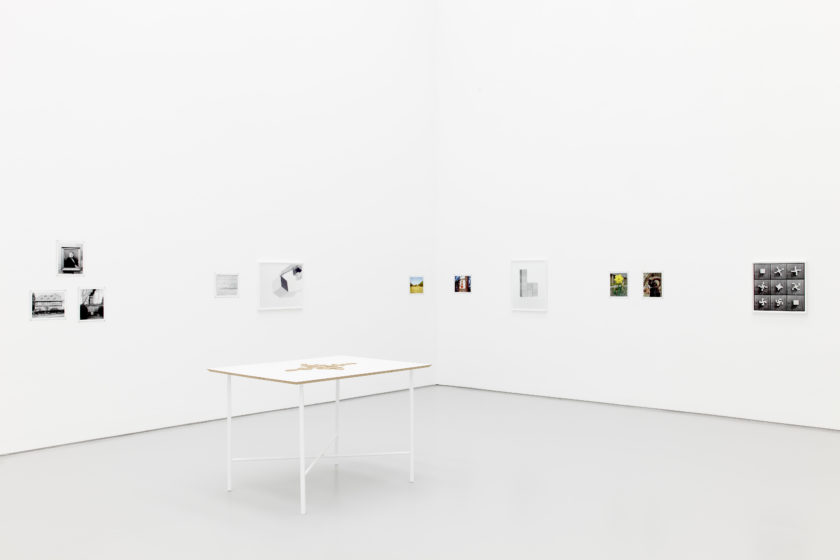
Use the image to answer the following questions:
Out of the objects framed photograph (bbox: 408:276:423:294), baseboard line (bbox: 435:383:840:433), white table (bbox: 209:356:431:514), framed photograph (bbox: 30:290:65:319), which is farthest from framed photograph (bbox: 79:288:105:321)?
baseboard line (bbox: 435:383:840:433)

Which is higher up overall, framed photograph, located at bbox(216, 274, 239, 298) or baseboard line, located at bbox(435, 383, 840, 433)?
framed photograph, located at bbox(216, 274, 239, 298)

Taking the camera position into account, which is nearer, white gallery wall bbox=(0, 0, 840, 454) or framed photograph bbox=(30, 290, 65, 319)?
framed photograph bbox=(30, 290, 65, 319)

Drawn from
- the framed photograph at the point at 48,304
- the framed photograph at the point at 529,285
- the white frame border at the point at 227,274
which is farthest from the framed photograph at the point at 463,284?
the framed photograph at the point at 48,304

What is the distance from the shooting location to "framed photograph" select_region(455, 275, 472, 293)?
11.4 m

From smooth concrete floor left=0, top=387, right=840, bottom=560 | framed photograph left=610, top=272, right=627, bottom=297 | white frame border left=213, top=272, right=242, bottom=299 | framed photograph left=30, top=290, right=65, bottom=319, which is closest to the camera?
smooth concrete floor left=0, top=387, right=840, bottom=560

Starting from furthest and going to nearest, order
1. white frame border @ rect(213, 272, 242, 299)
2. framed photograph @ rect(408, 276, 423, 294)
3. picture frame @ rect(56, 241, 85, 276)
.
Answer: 1. framed photograph @ rect(408, 276, 423, 294)
2. white frame border @ rect(213, 272, 242, 299)
3. picture frame @ rect(56, 241, 85, 276)

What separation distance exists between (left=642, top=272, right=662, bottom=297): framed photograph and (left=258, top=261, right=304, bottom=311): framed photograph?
14.4 ft

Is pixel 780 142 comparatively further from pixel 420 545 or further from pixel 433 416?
pixel 420 545

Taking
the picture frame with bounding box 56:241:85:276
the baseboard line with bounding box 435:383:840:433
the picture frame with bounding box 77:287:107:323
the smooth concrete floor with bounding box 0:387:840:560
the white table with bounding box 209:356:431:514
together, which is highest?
the picture frame with bounding box 56:241:85:276

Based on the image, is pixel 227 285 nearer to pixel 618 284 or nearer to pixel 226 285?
pixel 226 285

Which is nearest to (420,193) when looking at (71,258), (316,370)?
(71,258)

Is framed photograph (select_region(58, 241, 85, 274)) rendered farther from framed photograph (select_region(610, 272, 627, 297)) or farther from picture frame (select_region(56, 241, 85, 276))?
framed photograph (select_region(610, 272, 627, 297))

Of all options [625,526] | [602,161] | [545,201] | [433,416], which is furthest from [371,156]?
[625,526]

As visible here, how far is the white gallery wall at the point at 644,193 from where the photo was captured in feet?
27.6
